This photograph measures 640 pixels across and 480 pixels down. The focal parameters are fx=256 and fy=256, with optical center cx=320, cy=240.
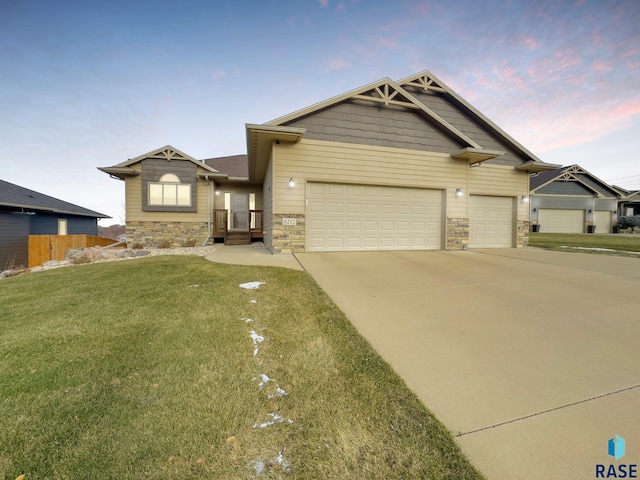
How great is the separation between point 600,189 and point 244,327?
32.4 m

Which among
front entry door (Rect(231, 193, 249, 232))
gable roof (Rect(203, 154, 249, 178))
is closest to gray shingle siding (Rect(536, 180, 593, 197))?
front entry door (Rect(231, 193, 249, 232))

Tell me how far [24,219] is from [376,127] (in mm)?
19531

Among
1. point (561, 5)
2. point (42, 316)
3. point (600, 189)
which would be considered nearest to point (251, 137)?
point (42, 316)

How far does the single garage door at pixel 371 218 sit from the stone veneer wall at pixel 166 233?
7.74 meters

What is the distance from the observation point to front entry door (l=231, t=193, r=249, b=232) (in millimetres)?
14422

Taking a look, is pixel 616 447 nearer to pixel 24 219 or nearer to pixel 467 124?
pixel 467 124

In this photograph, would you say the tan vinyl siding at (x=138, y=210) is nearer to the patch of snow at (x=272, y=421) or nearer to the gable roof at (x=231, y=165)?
the gable roof at (x=231, y=165)

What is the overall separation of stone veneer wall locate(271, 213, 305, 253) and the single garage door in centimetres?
24

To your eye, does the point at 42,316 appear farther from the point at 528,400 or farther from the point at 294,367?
the point at 528,400

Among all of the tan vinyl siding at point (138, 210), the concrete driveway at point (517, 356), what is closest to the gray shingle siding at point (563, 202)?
the concrete driveway at point (517, 356)

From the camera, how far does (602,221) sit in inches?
882

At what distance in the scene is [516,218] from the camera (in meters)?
10.3

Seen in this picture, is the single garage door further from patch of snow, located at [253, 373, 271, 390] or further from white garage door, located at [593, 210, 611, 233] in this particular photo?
white garage door, located at [593, 210, 611, 233]

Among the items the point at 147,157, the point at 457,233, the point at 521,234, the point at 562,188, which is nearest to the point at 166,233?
the point at 147,157
